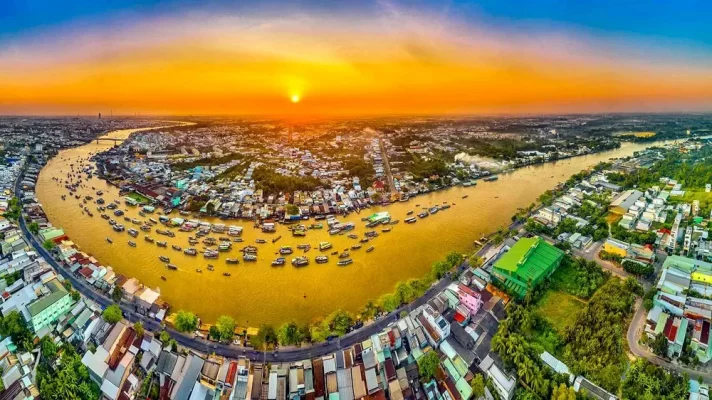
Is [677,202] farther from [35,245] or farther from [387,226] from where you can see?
[35,245]

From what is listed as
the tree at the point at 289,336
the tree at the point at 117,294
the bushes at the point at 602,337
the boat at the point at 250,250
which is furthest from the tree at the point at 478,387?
the tree at the point at 117,294

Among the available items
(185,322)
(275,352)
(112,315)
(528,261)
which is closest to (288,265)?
(185,322)

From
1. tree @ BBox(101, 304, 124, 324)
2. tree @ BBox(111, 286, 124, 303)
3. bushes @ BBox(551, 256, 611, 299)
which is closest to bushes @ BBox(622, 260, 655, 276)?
bushes @ BBox(551, 256, 611, 299)

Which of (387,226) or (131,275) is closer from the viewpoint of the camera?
(131,275)

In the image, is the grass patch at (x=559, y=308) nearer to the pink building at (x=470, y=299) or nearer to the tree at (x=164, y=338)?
the pink building at (x=470, y=299)

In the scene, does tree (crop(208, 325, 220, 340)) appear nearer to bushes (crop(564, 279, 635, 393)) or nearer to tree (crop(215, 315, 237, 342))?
tree (crop(215, 315, 237, 342))

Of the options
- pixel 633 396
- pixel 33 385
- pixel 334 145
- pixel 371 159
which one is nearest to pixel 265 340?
pixel 33 385
